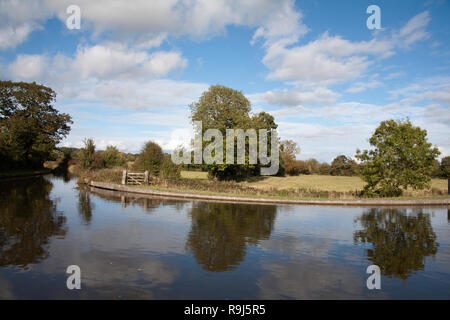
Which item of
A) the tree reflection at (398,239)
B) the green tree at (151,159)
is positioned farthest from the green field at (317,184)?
the tree reflection at (398,239)

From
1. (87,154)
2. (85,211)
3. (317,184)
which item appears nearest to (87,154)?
(87,154)

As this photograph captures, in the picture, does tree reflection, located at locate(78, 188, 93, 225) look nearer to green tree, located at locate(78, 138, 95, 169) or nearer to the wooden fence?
the wooden fence

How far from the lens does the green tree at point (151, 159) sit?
3159cm

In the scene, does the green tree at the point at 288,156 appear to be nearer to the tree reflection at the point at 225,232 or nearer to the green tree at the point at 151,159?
the green tree at the point at 151,159

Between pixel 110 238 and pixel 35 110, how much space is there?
47035 millimetres

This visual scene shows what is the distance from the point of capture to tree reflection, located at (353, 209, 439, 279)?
8203mm

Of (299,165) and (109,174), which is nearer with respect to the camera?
(109,174)

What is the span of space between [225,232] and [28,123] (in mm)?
44557

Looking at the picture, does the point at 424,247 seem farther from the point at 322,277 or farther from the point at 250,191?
the point at 250,191

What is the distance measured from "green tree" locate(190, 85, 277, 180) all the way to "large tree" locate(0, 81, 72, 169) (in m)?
Answer: 23.1

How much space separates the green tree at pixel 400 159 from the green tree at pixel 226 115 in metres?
17.1
